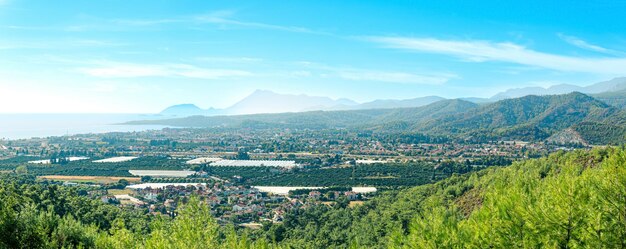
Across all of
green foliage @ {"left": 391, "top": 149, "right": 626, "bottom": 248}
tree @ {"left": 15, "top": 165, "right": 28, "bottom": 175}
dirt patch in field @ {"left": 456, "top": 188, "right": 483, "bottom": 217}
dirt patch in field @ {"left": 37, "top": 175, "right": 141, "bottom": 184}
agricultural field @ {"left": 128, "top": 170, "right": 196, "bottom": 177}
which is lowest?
agricultural field @ {"left": 128, "top": 170, "right": 196, "bottom": 177}

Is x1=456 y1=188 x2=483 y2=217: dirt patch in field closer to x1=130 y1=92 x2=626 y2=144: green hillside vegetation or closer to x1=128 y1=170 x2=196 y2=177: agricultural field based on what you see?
x1=128 y1=170 x2=196 y2=177: agricultural field

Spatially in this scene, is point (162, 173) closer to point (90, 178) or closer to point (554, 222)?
point (90, 178)

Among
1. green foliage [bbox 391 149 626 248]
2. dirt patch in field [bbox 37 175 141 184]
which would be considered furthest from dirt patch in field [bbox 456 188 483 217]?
dirt patch in field [bbox 37 175 141 184]

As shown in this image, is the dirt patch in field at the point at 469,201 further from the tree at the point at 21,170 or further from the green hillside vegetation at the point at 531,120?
the green hillside vegetation at the point at 531,120

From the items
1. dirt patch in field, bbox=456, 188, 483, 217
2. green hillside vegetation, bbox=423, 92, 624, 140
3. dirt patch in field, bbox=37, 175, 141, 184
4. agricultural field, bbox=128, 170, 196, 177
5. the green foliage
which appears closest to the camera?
the green foliage

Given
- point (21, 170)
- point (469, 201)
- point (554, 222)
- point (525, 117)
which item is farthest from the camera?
point (525, 117)

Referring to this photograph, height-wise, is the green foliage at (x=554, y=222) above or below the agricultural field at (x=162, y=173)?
above

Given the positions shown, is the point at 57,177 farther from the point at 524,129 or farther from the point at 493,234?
the point at 524,129

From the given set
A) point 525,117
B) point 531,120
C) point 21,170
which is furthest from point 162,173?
point 525,117

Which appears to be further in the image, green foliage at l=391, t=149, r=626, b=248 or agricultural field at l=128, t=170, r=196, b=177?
agricultural field at l=128, t=170, r=196, b=177

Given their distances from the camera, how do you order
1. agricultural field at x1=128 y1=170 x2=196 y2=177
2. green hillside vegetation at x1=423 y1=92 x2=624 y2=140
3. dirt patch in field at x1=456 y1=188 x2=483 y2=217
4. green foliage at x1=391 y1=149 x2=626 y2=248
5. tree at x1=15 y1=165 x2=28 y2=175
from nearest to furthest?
1. green foliage at x1=391 y1=149 x2=626 y2=248
2. dirt patch in field at x1=456 y1=188 x2=483 y2=217
3. tree at x1=15 y1=165 x2=28 y2=175
4. agricultural field at x1=128 y1=170 x2=196 y2=177
5. green hillside vegetation at x1=423 y1=92 x2=624 y2=140

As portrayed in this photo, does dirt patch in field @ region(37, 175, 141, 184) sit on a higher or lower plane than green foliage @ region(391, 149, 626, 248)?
lower

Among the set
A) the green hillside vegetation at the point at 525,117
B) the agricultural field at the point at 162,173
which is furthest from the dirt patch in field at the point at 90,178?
the green hillside vegetation at the point at 525,117
